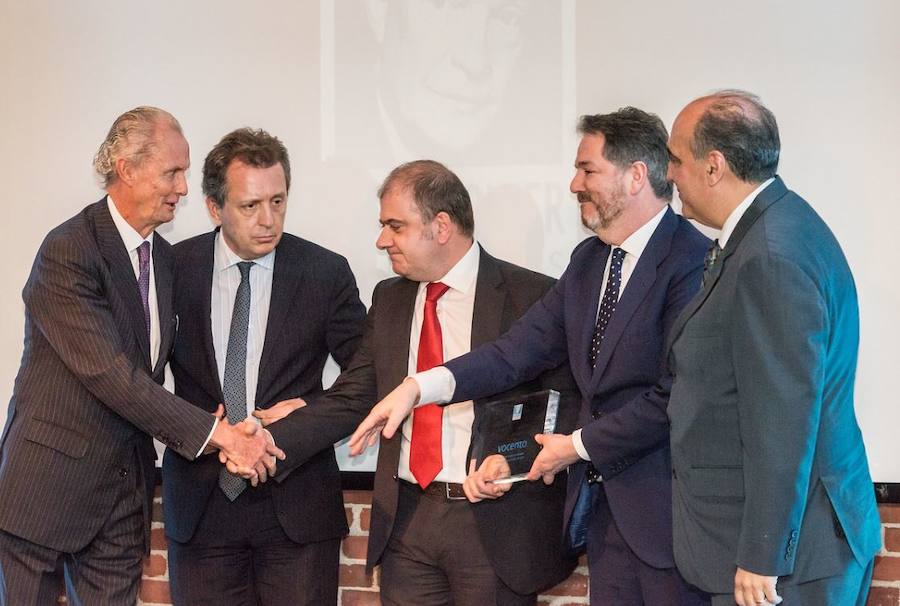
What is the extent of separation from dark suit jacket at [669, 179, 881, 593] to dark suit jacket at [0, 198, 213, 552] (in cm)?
132

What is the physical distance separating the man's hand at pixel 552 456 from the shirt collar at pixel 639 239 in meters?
0.46

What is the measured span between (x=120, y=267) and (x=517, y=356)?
41.6 inches

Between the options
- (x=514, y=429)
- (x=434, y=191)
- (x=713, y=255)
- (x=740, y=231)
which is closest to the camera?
(x=740, y=231)

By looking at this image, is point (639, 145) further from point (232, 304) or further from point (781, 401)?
point (232, 304)

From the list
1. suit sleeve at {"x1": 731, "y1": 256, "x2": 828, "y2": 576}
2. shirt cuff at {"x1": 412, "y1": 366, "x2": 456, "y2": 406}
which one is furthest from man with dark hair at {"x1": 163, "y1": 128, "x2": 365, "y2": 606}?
suit sleeve at {"x1": 731, "y1": 256, "x2": 828, "y2": 576}

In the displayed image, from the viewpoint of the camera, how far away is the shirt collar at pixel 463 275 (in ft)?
9.05

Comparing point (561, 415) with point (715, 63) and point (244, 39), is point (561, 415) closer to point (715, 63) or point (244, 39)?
point (715, 63)

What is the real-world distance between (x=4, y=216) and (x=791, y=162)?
8.13ft

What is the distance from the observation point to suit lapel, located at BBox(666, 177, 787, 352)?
6.65ft

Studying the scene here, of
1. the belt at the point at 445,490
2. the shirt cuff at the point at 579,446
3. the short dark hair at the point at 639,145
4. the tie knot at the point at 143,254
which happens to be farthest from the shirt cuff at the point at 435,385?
the tie knot at the point at 143,254

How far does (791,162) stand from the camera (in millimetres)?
3053

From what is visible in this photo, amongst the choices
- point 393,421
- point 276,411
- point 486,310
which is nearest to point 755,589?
point 393,421

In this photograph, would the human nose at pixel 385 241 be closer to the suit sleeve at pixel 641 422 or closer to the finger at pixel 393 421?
the finger at pixel 393 421

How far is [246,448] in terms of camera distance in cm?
275
